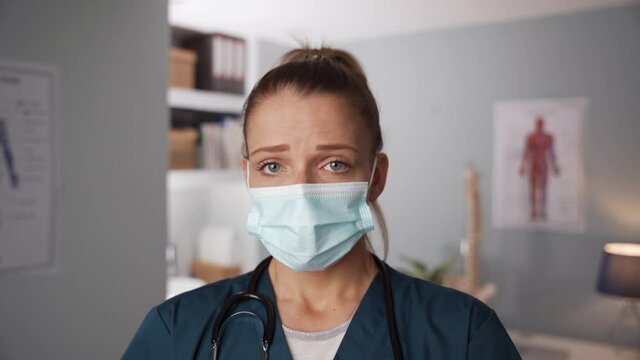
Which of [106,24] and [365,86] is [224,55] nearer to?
[106,24]

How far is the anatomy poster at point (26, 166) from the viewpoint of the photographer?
4.49 feet

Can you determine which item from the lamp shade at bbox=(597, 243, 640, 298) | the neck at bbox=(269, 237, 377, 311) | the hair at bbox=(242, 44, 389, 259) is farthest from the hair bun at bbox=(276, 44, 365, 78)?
the lamp shade at bbox=(597, 243, 640, 298)

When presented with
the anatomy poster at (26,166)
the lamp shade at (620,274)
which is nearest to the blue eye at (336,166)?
the anatomy poster at (26,166)

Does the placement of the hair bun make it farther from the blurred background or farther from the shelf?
the shelf

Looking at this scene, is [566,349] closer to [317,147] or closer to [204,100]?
[204,100]

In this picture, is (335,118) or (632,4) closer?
(335,118)

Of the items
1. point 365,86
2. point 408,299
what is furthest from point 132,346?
point 365,86

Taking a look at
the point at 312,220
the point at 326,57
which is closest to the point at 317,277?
the point at 312,220

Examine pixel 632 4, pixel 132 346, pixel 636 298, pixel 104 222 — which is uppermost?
Answer: pixel 632 4

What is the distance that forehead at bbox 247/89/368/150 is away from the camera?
920 mm

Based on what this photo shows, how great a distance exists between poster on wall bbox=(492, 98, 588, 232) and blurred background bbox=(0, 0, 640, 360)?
0.04 ft

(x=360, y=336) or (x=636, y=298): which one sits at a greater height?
(x=360, y=336)

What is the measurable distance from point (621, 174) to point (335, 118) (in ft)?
8.39

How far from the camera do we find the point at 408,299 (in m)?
0.99
